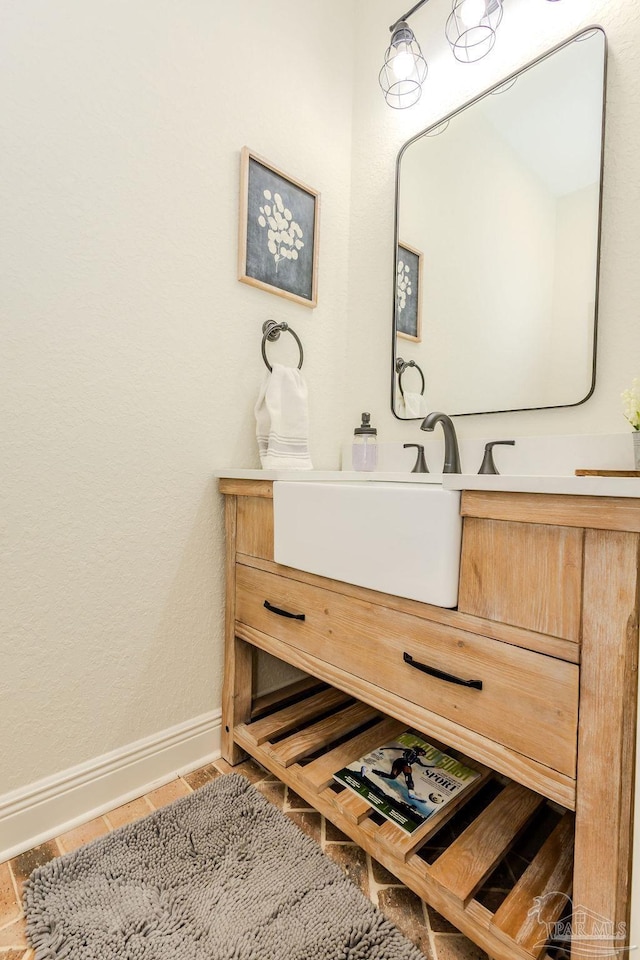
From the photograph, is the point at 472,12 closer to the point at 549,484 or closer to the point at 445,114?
the point at 445,114

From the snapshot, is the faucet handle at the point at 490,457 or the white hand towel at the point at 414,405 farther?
the white hand towel at the point at 414,405

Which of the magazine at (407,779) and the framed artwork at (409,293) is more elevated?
the framed artwork at (409,293)

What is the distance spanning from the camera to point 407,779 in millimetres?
1093

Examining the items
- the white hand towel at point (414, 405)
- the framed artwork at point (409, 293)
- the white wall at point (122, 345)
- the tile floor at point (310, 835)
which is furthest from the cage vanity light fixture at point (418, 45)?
the tile floor at point (310, 835)

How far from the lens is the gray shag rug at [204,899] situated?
0.81 meters

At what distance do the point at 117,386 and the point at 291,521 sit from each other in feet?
1.83

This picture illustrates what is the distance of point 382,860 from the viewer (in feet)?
2.95

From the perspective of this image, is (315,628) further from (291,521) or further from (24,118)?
(24,118)

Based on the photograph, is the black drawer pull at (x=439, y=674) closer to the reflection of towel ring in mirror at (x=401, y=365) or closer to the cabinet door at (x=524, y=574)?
the cabinet door at (x=524, y=574)

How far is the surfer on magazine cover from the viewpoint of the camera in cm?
108

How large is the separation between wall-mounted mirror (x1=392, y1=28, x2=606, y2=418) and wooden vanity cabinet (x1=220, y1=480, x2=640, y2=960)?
618mm

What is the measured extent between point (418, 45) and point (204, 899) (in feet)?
7.59

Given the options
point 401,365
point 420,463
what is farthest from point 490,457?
point 401,365

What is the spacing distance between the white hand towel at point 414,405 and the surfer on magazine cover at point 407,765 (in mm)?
962
